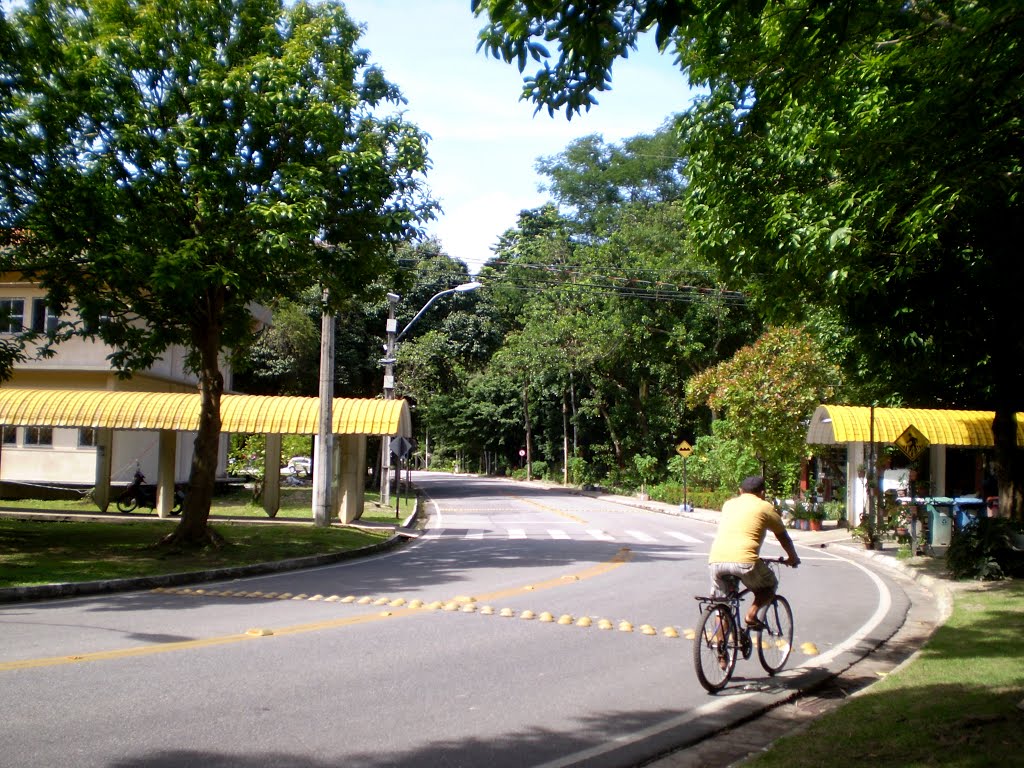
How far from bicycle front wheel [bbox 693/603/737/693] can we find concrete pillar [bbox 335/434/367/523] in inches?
707

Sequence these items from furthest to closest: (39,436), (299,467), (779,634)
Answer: (299,467) < (39,436) < (779,634)

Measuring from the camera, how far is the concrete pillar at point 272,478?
25672 millimetres

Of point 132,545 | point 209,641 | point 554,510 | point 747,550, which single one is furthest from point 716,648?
point 554,510

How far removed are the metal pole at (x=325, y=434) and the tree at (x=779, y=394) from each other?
13.7 m

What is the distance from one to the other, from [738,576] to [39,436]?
2869 centimetres

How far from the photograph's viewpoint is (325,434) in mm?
23125

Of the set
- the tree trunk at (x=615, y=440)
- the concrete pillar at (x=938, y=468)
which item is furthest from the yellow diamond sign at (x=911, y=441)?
the tree trunk at (x=615, y=440)

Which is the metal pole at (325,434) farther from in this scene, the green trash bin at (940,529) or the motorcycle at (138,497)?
the green trash bin at (940,529)

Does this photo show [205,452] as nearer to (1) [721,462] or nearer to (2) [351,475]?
(2) [351,475]

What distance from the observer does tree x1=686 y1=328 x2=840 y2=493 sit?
29.7 meters

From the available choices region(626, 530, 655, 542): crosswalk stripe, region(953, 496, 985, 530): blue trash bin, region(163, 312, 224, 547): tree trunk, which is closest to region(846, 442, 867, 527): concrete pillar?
region(953, 496, 985, 530): blue trash bin

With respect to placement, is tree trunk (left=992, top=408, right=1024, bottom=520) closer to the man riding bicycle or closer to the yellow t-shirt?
the man riding bicycle

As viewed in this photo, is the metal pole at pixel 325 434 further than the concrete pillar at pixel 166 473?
No

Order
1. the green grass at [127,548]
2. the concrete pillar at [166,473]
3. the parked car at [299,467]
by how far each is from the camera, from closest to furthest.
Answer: the green grass at [127,548], the concrete pillar at [166,473], the parked car at [299,467]
